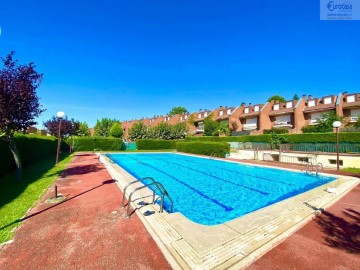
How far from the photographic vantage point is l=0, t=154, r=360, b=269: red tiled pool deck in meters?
4.02

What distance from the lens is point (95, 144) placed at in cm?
3331

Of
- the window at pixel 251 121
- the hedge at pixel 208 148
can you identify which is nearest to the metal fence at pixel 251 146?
the hedge at pixel 208 148

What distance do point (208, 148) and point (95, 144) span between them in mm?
19517

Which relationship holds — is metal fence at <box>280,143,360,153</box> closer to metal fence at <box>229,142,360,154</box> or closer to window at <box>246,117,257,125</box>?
metal fence at <box>229,142,360,154</box>

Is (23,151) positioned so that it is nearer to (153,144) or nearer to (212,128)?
(153,144)

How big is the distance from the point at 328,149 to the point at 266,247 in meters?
22.2

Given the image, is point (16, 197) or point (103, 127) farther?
point (103, 127)

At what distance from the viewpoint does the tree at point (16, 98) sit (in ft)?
28.7

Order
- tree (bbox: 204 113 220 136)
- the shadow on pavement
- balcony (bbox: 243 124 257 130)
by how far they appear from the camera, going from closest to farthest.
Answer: the shadow on pavement < balcony (bbox: 243 124 257 130) < tree (bbox: 204 113 220 136)

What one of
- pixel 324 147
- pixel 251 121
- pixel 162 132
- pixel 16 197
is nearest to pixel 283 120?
pixel 251 121

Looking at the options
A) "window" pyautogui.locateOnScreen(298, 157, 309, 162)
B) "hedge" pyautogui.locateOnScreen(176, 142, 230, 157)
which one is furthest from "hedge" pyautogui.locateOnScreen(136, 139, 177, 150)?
"window" pyautogui.locateOnScreen(298, 157, 309, 162)

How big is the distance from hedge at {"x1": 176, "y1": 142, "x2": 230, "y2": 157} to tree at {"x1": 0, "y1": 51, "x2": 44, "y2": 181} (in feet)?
68.4

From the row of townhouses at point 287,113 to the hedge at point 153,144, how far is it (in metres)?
16.9

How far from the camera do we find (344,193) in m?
9.29
